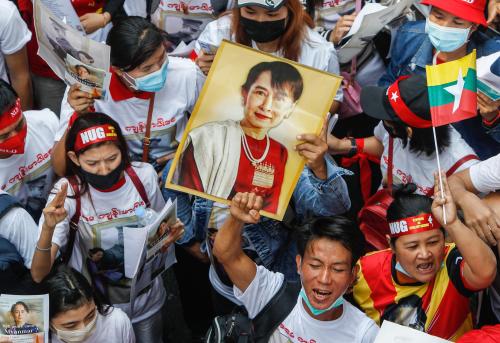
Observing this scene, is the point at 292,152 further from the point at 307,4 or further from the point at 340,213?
the point at 307,4

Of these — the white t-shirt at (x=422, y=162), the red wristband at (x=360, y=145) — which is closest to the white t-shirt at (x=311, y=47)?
the red wristband at (x=360, y=145)

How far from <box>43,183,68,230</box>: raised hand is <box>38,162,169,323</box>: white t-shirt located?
27 centimetres

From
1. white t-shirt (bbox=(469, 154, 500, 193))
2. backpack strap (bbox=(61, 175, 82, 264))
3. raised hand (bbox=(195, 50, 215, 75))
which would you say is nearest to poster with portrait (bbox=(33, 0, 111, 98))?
backpack strap (bbox=(61, 175, 82, 264))

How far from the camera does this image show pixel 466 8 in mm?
4492

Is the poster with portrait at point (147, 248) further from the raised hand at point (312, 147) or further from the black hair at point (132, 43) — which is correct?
the black hair at point (132, 43)

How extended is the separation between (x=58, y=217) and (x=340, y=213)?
1469 mm

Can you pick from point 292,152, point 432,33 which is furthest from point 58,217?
point 432,33

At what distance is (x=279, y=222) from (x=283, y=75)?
986 mm

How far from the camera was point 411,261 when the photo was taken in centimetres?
385

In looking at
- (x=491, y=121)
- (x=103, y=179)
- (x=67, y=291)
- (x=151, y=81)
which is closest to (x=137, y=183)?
(x=103, y=179)

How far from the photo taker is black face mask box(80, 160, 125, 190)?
434 centimetres

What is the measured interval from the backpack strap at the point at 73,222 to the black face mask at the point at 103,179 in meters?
0.08

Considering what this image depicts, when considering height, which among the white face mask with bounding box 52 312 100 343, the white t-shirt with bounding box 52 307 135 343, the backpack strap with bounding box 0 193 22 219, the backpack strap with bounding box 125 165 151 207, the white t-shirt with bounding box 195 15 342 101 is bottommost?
the white t-shirt with bounding box 52 307 135 343

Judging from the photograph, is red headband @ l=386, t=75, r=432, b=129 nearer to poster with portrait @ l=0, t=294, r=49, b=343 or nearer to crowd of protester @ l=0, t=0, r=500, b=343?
crowd of protester @ l=0, t=0, r=500, b=343
